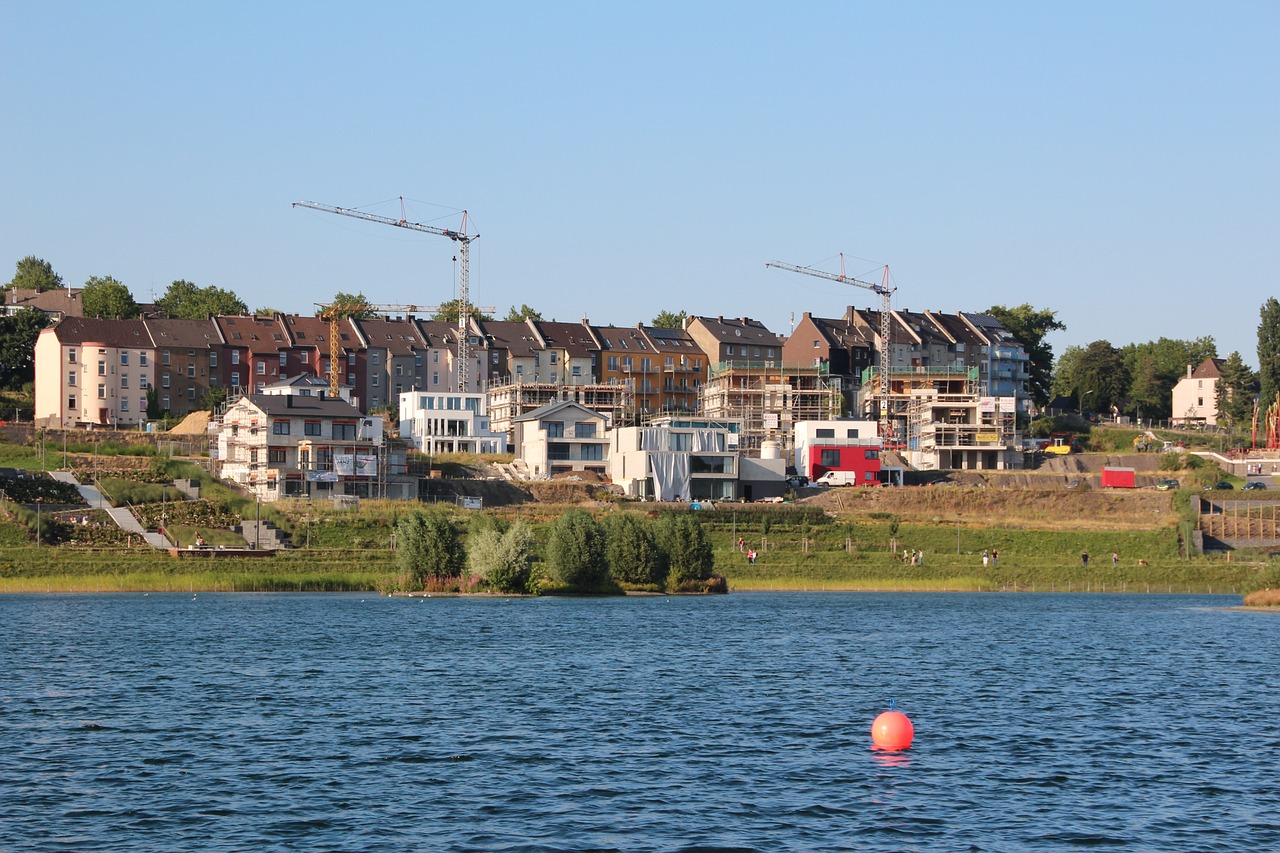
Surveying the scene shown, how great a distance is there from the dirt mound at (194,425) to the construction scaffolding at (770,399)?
58.5 meters

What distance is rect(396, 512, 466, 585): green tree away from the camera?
88.3 metres

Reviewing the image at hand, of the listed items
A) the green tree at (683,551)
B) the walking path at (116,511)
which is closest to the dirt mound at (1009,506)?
the green tree at (683,551)

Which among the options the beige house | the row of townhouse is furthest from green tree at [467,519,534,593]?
the beige house

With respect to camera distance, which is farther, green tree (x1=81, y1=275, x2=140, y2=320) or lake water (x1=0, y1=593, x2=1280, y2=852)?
green tree (x1=81, y1=275, x2=140, y2=320)

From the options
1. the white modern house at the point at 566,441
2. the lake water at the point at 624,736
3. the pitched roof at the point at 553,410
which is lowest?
the lake water at the point at 624,736

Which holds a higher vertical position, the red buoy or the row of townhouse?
the row of townhouse

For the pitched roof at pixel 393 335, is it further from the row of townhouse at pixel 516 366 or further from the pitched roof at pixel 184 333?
the pitched roof at pixel 184 333

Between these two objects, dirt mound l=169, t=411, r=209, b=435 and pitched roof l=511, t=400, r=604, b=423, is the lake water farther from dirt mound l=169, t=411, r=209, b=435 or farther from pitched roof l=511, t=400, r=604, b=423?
dirt mound l=169, t=411, r=209, b=435

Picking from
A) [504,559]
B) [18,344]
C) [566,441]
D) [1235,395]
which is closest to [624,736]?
[504,559]

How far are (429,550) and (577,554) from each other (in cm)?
893

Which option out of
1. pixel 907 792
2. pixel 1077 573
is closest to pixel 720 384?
pixel 1077 573

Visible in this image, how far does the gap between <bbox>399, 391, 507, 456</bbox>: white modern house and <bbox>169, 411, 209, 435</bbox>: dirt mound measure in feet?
70.5

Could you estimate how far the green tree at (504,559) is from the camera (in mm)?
86562

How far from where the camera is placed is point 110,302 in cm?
19200
